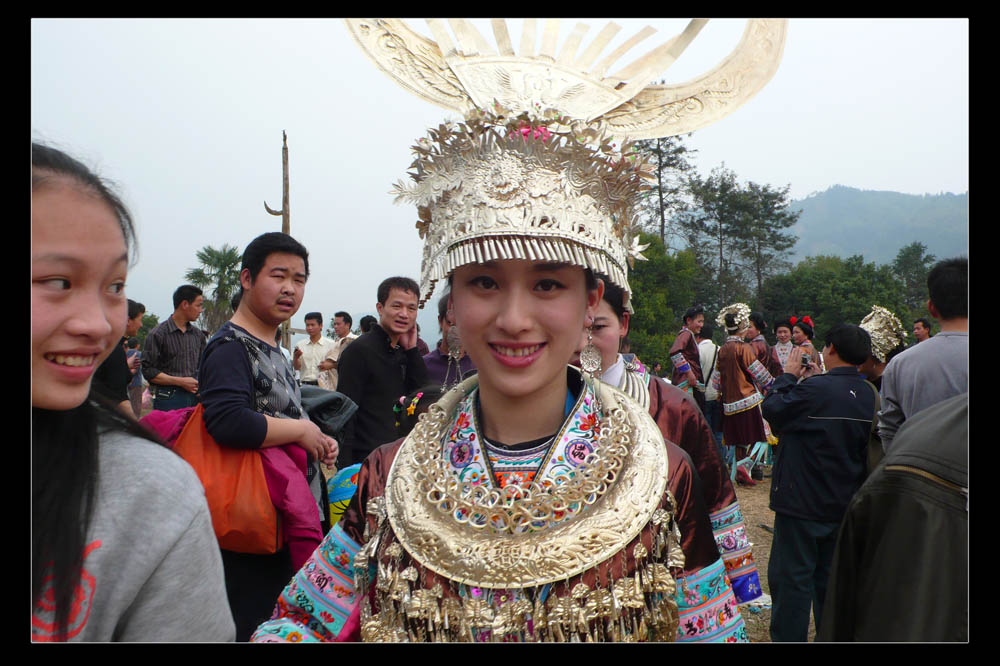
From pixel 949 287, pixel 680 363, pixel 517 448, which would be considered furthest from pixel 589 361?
pixel 680 363

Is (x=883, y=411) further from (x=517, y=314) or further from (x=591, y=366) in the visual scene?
(x=517, y=314)

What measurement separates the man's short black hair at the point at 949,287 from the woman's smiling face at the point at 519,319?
2299 mm

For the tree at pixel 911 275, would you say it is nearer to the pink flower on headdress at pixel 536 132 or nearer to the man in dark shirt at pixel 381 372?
the man in dark shirt at pixel 381 372

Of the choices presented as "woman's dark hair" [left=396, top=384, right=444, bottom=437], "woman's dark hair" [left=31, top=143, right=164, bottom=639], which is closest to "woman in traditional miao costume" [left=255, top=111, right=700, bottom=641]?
"woman's dark hair" [left=31, top=143, right=164, bottom=639]

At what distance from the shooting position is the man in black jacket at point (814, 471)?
Answer: 3.64m

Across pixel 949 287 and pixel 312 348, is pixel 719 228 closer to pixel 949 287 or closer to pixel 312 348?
pixel 312 348

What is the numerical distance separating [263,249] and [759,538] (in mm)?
5694

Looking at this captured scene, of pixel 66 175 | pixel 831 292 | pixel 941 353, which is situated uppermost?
pixel 831 292

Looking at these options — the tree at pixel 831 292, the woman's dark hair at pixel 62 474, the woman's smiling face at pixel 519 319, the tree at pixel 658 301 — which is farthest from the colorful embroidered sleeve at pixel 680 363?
the woman's dark hair at pixel 62 474

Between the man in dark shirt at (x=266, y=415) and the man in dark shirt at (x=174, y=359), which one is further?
the man in dark shirt at (x=174, y=359)

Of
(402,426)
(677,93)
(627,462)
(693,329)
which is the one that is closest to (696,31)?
(677,93)

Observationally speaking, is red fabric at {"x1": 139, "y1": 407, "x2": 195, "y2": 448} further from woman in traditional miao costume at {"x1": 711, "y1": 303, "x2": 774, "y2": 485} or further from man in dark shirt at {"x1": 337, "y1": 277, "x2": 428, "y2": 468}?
woman in traditional miao costume at {"x1": 711, "y1": 303, "x2": 774, "y2": 485}

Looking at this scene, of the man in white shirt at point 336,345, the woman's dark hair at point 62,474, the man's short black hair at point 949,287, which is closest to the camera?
the woman's dark hair at point 62,474

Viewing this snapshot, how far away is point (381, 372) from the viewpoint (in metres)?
3.98
